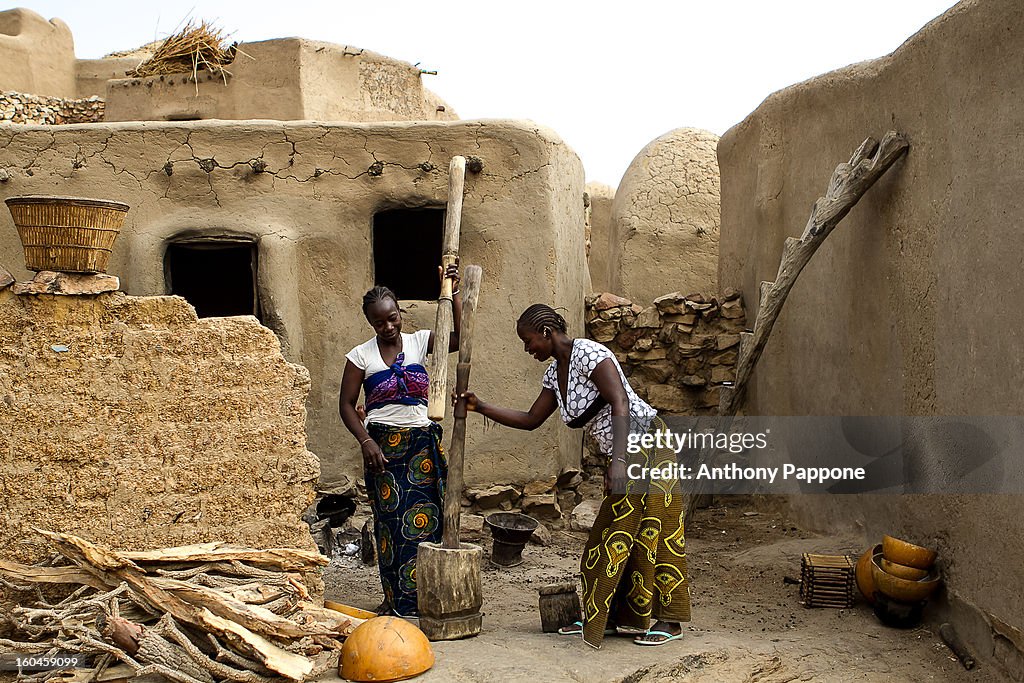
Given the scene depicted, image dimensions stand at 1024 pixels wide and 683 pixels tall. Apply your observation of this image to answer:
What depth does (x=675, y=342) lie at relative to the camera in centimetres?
738

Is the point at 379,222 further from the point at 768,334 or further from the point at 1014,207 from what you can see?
the point at 1014,207

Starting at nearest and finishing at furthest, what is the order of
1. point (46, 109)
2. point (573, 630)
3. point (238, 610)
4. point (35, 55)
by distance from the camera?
1. point (238, 610)
2. point (573, 630)
3. point (46, 109)
4. point (35, 55)

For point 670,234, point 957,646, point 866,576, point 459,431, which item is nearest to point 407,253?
point 670,234

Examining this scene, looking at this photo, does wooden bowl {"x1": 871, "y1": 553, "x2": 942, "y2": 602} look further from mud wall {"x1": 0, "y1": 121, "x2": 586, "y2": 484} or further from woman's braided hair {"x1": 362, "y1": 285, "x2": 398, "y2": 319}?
woman's braided hair {"x1": 362, "y1": 285, "x2": 398, "y2": 319}

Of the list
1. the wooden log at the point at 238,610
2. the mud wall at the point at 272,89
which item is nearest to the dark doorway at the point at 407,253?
the mud wall at the point at 272,89

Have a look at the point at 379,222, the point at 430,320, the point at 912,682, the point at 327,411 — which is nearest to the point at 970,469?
the point at 912,682

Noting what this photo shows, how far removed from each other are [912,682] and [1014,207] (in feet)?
6.20

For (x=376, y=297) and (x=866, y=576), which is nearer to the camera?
(x=376, y=297)

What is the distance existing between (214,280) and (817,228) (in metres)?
5.59

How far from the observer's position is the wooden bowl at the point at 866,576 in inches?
171

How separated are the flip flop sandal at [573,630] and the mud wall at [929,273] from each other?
148 centimetres

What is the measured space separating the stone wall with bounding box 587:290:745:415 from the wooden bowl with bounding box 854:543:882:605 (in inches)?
117

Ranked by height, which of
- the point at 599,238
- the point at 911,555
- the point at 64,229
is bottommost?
the point at 911,555

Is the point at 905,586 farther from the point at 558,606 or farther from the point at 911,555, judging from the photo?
the point at 558,606
